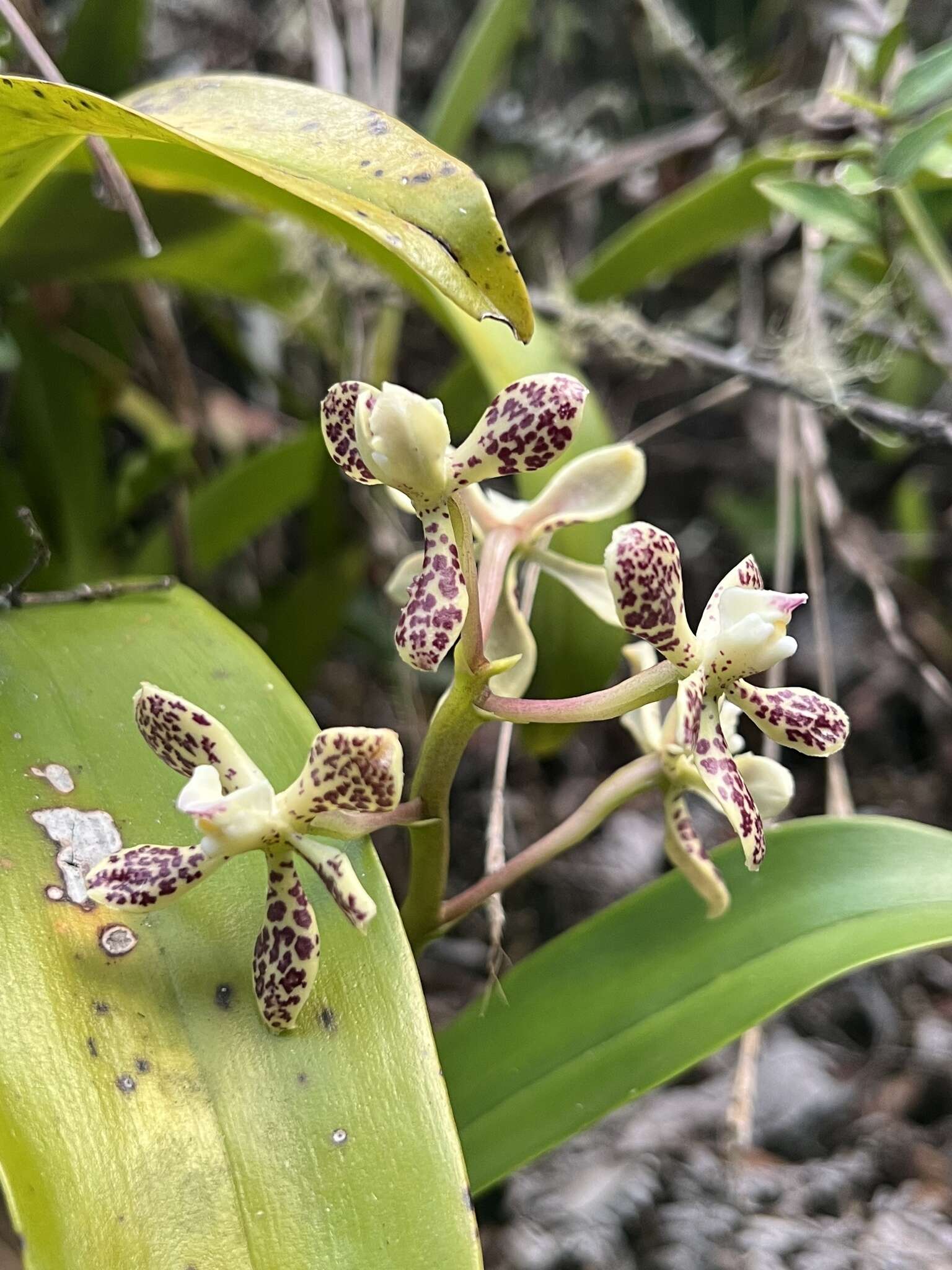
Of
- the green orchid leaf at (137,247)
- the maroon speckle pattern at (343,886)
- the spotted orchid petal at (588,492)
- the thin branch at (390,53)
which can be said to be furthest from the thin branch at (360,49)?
the maroon speckle pattern at (343,886)

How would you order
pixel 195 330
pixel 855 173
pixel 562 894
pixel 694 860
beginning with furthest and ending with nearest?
pixel 195 330 < pixel 562 894 < pixel 855 173 < pixel 694 860

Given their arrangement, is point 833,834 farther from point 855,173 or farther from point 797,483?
point 797,483

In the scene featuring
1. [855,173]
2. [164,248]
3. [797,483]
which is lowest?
[797,483]

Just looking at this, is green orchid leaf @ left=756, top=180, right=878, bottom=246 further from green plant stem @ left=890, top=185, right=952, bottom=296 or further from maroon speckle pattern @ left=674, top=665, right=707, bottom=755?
maroon speckle pattern @ left=674, top=665, right=707, bottom=755

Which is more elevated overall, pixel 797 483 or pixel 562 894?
pixel 797 483

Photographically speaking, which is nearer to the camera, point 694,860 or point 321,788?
point 321,788

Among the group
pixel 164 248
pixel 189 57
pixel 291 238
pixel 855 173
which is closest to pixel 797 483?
pixel 855 173
